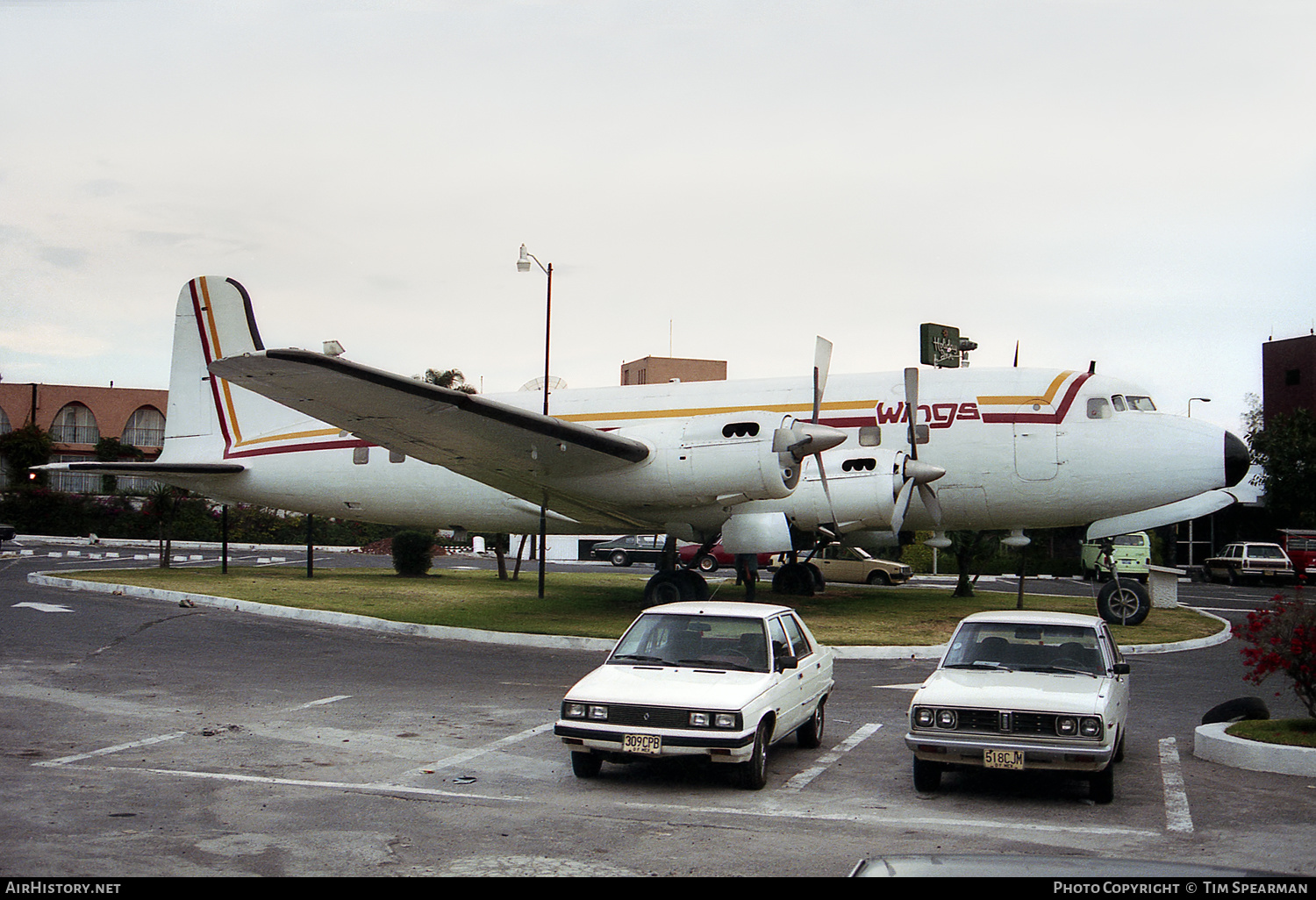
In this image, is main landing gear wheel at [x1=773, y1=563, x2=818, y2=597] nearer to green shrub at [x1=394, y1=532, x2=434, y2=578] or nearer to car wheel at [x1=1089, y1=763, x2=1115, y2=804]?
green shrub at [x1=394, y1=532, x2=434, y2=578]

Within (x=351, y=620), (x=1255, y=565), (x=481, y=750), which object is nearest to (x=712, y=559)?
(x=351, y=620)

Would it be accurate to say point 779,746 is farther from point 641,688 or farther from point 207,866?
point 207,866

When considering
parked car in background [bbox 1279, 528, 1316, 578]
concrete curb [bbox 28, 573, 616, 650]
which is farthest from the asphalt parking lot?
parked car in background [bbox 1279, 528, 1316, 578]

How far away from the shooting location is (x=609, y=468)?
18.9 metres

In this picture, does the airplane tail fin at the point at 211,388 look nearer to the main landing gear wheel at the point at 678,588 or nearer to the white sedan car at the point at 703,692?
the main landing gear wheel at the point at 678,588

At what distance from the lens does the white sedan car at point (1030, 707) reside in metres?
8.25

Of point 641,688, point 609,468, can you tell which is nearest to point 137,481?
point 609,468

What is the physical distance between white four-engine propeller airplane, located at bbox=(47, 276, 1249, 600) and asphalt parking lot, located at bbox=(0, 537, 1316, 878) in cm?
467

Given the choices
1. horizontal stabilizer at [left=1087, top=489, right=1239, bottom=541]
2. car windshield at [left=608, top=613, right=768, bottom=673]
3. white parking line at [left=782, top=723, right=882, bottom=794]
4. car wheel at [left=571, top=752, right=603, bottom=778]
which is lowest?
white parking line at [left=782, top=723, right=882, bottom=794]

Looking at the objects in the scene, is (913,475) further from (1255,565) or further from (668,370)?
(668,370)

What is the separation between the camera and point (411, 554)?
3216cm

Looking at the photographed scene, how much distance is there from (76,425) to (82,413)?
1003 millimetres

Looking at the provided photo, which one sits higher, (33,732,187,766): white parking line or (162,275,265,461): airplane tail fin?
(162,275,265,461): airplane tail fin

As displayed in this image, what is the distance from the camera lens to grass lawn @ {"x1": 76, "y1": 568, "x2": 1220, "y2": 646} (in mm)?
19344
